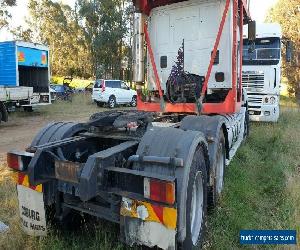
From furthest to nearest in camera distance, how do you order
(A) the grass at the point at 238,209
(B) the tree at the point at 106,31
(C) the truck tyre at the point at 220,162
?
(B) the tree at the point at 106,31
(C) the truck tyre at the point at 220,162
(A) the grass at the point at 238,209

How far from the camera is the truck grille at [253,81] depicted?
A: 471 inches

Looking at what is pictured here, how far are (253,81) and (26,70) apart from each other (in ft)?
42.3

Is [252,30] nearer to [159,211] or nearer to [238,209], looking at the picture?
[238,209]

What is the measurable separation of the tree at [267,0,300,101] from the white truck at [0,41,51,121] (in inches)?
667

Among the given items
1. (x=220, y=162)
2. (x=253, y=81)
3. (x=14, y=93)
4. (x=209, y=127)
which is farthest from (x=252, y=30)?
(x=14, y=93)

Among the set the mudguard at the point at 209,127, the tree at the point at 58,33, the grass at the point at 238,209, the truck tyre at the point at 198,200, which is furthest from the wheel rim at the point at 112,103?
the tree at the point at 58,33

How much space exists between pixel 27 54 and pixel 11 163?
15.4 metres

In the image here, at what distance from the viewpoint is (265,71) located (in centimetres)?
1188

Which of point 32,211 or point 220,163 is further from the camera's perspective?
point 220,163

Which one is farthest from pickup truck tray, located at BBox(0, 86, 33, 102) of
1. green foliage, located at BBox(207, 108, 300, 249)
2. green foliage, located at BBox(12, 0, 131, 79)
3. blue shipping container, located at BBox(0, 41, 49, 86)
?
green foliage, located at BBox(12, 0, 131, 79)

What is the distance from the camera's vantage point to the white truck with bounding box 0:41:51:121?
16.8 meters

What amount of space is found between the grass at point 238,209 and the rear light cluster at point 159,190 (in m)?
0.86

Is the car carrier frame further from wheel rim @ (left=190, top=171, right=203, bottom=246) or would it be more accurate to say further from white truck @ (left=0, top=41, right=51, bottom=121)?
white truck @ (left=0, top=41, right=51, bottom=121)

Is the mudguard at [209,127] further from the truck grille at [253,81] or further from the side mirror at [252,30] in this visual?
the truck grille at [253,81]
